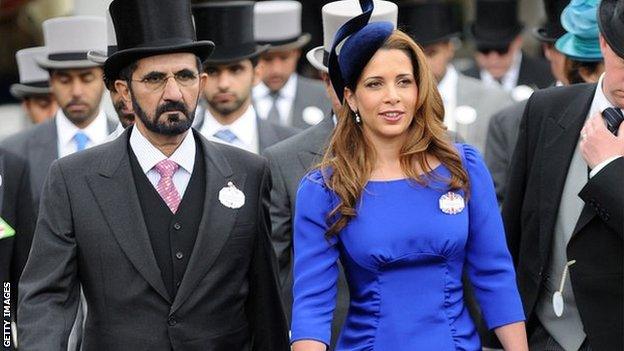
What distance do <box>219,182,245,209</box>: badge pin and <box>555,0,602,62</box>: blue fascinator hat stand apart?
78.8 inches

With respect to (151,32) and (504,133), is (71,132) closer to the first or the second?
(504,133)

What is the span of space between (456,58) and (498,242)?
25.2 metres

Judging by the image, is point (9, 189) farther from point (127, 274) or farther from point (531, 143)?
point (531, 143)

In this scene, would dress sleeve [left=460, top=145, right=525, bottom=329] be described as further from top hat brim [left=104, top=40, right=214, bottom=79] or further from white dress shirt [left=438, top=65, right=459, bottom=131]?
white dress shirt [left=438, top=65, right=459, bottom=131]

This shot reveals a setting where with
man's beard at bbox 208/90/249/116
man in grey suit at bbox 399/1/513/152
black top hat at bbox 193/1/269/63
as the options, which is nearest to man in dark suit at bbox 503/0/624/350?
man's beard at bbox 208/90/249/116

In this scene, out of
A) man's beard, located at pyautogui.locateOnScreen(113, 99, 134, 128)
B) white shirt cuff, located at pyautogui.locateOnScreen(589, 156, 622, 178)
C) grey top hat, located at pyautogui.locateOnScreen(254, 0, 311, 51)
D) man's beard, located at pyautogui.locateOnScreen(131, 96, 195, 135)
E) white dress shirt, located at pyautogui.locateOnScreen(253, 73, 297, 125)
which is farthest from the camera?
grey top hat, located at pyautogui.locateOnScreen(254, 0, 311, 51)

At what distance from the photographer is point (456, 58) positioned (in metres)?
32.5

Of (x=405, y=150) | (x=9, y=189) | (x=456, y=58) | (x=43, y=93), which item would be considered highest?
(x=405, y=150)

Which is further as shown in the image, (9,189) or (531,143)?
Answer: (9,189)

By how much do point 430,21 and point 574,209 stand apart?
8.09 metres

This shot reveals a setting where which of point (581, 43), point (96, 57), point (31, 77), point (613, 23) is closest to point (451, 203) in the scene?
point (613, 23)

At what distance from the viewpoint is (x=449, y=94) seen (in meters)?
13.6

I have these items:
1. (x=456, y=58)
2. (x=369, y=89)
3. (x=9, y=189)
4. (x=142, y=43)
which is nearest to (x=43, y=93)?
(x=9, y=189)

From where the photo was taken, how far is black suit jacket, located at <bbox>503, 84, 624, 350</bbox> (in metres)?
7.62
